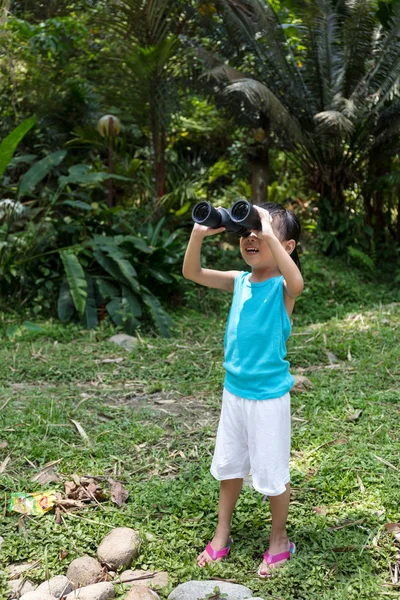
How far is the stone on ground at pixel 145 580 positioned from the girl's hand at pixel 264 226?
1263mm

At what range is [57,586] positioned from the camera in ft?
7.39

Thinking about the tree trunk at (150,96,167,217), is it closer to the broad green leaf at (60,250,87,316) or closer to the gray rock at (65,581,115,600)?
the broad green leaf at (60,250,87,316)

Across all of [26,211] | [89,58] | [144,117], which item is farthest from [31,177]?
[89,58]

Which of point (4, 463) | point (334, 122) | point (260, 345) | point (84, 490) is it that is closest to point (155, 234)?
point (334, 122)

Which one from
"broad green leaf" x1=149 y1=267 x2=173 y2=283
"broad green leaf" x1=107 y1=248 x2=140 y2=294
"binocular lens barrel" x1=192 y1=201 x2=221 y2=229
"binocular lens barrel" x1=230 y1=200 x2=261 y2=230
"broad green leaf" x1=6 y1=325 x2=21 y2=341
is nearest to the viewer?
"binocular lens barrel" x1=230 y1=200 x2=261 y2=230

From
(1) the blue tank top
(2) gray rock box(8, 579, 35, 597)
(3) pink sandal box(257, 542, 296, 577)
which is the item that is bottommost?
(2) gray rock box(8, 579, 35, 597)

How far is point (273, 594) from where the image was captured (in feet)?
7.15

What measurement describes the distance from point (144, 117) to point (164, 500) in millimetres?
6388

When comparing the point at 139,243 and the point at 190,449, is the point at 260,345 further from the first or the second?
the point at 139,243

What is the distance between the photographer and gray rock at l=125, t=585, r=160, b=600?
7.00 ft

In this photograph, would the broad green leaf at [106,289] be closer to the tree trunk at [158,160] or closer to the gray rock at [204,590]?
the tree trunk at [158,160]

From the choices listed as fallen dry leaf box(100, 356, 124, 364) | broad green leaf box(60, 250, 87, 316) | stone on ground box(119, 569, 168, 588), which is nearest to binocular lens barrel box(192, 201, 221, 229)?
stone on ground box(119, 569, 168, 588)

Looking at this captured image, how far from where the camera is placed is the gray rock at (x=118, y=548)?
2381 millimetres

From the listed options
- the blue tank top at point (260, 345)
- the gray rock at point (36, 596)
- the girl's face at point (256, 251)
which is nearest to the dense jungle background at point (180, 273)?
the gray rock at point (36, 596)
